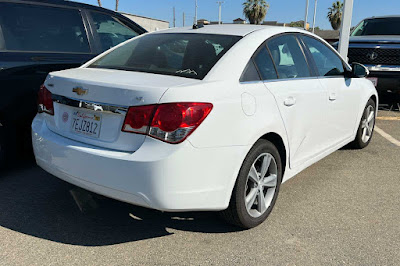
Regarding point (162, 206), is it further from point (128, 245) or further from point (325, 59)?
point (325, 59)

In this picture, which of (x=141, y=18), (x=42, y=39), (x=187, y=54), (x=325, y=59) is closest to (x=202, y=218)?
(x=187, y=54)

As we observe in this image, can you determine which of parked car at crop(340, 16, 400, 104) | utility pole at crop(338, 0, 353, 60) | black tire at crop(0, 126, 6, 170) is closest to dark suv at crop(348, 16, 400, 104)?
parked car at crop(340, 16, 400, 104)

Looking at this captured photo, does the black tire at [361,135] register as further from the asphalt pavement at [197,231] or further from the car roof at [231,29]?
the car roof at [231,29]

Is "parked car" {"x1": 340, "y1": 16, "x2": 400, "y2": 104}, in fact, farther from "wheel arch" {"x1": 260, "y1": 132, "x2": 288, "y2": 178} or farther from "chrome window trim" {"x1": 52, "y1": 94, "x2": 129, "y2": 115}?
"chrome window trim" {"x1": 52, "y1": 94, "x2": 129, "y2": 115}

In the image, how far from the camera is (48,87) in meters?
2.90

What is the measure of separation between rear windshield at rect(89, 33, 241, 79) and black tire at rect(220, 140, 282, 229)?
658mm

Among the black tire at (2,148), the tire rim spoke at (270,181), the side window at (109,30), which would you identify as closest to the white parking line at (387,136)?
the tire rim spoke at (270,181)

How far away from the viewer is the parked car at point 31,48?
368cm

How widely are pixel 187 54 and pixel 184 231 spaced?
1376 millimetres

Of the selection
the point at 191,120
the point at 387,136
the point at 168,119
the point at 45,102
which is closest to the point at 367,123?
the point at 387,136

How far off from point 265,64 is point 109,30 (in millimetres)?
2557

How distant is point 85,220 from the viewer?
3.05 meters

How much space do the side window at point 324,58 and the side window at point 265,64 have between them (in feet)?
2.72

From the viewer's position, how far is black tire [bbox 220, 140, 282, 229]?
8.70ft
